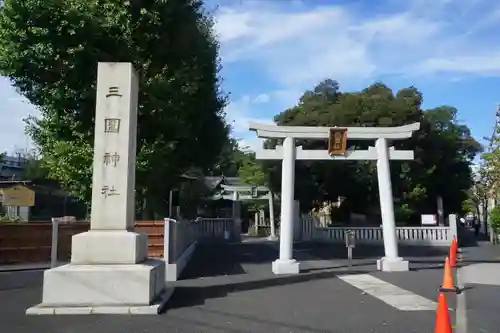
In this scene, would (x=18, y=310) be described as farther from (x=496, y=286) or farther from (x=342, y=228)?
(x=342, y=228)

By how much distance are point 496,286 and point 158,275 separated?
822cm

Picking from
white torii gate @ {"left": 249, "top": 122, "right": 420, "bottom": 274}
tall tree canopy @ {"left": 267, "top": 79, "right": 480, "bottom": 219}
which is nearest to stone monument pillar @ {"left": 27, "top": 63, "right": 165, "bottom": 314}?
white torii gate @ {"left": 249, "top": 122, "right": 420, "bottom": 274}

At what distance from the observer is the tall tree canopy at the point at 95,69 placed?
14.6 m

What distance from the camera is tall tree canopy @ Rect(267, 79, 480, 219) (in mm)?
29828

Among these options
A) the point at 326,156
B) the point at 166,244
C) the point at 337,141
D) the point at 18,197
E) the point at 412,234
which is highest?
the point at 337,141

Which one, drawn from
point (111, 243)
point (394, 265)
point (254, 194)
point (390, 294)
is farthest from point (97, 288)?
point (254, 194)

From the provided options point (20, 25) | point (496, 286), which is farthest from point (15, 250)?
point (496, 286)

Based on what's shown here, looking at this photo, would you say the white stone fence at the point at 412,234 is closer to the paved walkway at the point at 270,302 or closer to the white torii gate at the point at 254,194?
the white torii gate at the point at 254,194

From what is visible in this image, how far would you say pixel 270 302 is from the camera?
10617 mm

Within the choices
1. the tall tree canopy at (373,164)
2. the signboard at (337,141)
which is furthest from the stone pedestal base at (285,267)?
the tall tree canopy at (373,164)

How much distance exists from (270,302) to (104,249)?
3401mm

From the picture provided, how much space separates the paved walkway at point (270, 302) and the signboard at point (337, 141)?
12.0ft

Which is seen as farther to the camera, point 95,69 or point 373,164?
point 373,164

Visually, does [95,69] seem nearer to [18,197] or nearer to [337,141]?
[337,141]
